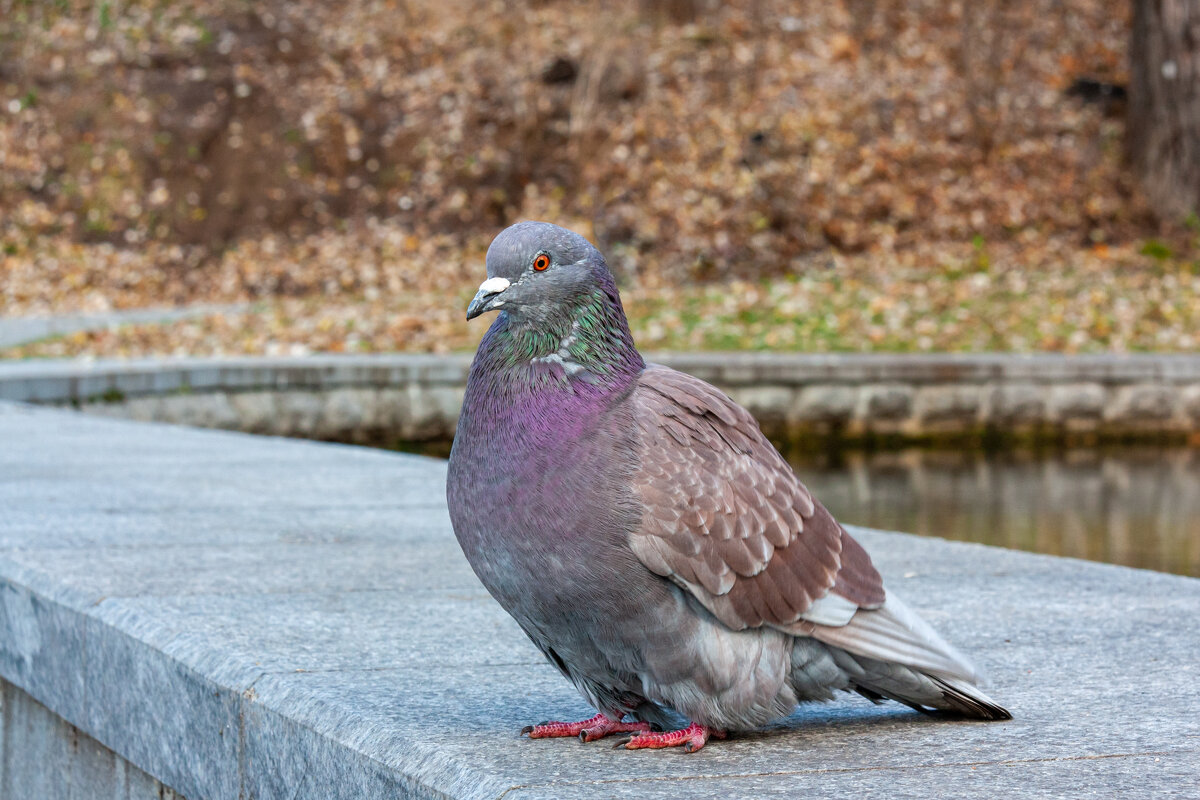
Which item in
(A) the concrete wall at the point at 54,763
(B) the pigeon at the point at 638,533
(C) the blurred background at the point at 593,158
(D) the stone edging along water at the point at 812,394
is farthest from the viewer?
(C) the blurred background at the point at 593,158

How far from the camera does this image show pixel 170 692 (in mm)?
3049

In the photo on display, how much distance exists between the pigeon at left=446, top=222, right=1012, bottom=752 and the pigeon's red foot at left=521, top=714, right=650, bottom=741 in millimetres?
20

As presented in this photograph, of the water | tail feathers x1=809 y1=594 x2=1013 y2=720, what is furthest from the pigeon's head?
the water

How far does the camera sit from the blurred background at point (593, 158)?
49.0 ft

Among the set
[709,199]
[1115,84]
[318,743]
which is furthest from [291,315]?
[318,743]

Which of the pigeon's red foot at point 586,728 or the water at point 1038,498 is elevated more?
the pigeon's red foot at point 586,728

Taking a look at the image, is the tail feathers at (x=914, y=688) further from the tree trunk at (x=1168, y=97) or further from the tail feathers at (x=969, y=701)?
the tree trunk at (x=1168, y=97)

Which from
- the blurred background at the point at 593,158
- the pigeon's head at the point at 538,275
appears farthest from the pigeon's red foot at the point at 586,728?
the blurred background at the point at 593,158

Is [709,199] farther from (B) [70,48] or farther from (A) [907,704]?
(A) [907,704]

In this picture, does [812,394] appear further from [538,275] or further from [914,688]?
[538,275]

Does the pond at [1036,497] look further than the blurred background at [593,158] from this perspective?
No

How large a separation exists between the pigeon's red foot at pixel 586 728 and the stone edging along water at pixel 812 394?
24.0 ft

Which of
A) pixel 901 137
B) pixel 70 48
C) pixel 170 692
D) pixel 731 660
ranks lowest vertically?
pixel 170 692

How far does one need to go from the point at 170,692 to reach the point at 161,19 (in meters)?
19.1
